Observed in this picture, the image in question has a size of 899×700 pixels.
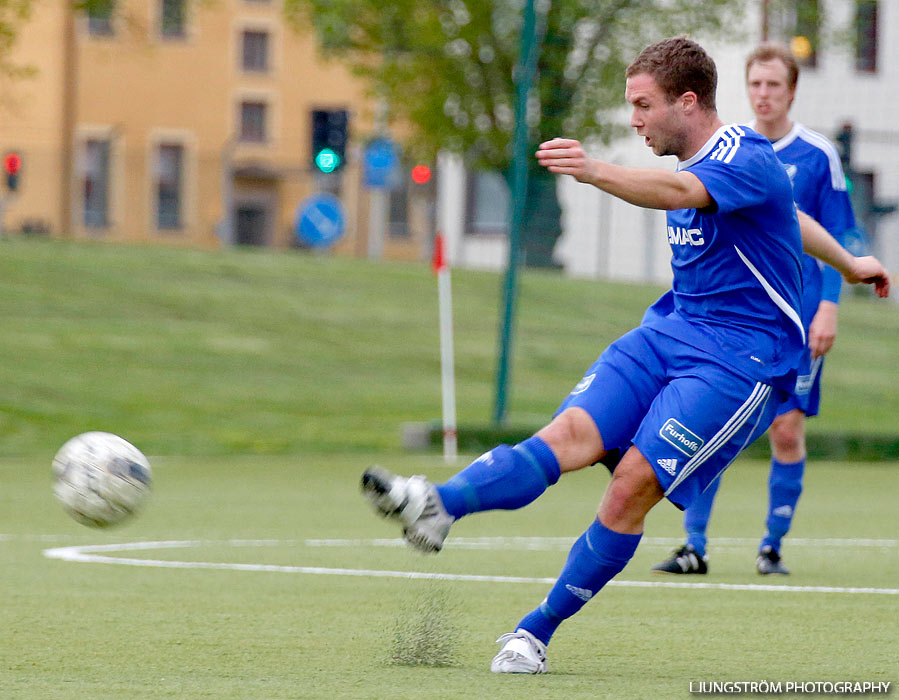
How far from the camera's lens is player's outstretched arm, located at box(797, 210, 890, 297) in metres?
6.32

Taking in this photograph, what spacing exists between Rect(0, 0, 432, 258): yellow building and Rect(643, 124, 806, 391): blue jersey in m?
41.3

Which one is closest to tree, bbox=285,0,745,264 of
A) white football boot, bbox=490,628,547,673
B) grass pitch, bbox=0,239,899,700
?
grass pitch, bbox=0,239,899,700

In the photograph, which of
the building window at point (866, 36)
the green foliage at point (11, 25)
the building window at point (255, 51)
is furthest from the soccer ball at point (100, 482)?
the building window at point (255, 51)

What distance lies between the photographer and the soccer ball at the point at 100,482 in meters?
5.97

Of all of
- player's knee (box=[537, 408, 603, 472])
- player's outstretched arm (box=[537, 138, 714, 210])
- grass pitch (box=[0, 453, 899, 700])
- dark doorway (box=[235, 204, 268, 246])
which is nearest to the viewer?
player's outstretched arm (box=[537, 138, 714, 210])

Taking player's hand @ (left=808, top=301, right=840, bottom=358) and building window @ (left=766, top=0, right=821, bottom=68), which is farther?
building window @ (left=766, top=0, right=821, bottom=68)

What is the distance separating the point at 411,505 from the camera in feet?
16.4

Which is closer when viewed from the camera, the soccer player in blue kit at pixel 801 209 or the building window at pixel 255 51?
the soccer player in blue kit at pixel 801 209

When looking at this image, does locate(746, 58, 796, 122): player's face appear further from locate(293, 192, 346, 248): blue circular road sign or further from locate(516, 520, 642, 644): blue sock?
locate(293, 192, 346, 248): blue circular road sign

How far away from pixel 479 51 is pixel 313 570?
1148 inches

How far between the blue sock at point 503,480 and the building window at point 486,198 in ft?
107

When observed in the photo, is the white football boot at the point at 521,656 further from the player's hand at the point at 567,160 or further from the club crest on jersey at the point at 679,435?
the player's hand at the point at 567,160

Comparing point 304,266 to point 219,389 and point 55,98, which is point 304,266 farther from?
point 55,98

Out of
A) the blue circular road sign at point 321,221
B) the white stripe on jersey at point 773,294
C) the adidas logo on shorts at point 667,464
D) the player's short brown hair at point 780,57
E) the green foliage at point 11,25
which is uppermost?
the green foliage at point 11,25
